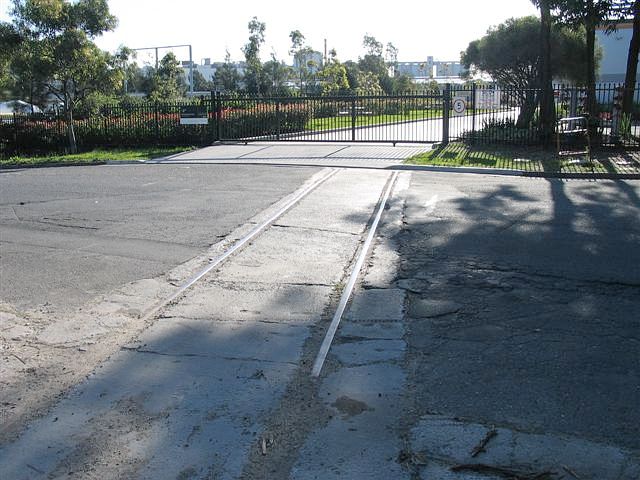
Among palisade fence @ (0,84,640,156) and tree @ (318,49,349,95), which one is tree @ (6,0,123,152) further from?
tree @ (318,49,349,95)

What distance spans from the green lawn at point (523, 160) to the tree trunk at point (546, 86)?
0.60 meters

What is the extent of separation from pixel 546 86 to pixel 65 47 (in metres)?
15.1

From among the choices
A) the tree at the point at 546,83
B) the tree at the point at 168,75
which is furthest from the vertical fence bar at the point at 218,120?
the tree at the point at 168,75

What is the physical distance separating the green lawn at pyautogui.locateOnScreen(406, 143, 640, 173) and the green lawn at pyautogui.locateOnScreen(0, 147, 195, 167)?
8.85m

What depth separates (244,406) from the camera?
4.64m

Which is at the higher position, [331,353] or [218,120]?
[218,120]

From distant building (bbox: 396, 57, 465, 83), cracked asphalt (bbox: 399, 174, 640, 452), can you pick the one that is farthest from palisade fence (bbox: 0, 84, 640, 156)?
distant building (bbox: 396, 57, 465, 83)

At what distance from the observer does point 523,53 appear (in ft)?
98.6

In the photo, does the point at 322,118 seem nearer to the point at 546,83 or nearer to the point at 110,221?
the point at 546,83

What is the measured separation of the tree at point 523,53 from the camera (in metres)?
29.8

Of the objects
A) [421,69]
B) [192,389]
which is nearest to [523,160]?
[192,389]

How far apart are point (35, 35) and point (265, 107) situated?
849 centimetres

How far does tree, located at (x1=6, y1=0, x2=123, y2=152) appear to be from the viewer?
2173 centimetres

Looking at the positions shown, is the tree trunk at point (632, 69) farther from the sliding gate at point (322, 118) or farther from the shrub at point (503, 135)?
the sliding gate at point (322, 118)
